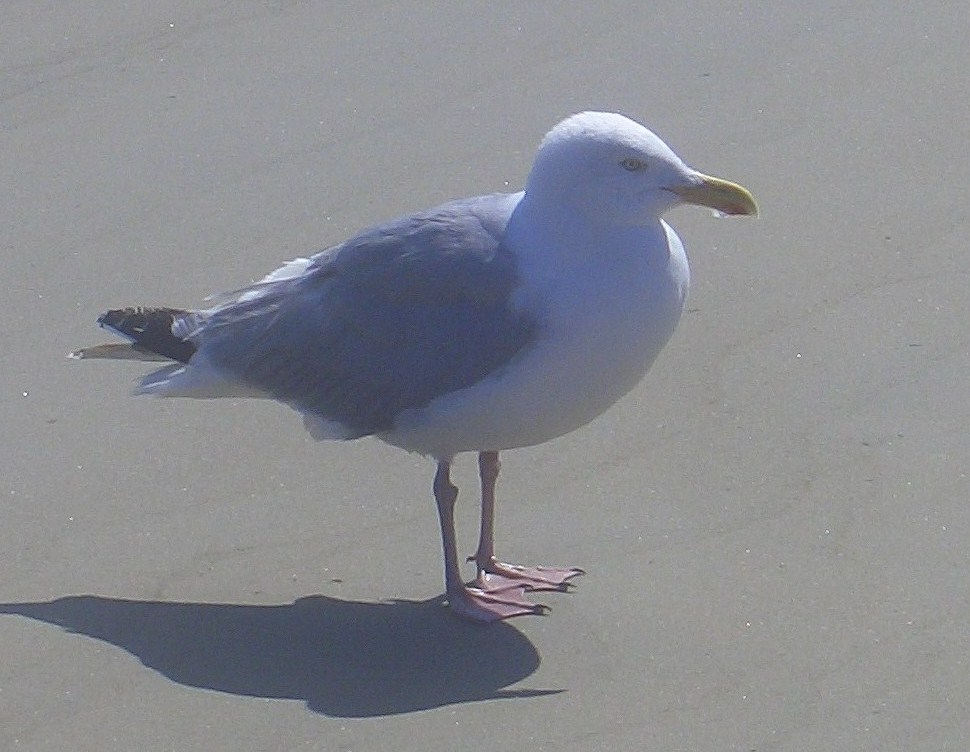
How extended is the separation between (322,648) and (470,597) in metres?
0.36

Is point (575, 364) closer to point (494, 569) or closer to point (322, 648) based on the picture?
point (494, 569)

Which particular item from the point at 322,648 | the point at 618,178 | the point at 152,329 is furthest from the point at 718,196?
the point at 152,329

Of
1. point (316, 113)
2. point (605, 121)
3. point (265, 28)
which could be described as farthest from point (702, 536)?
point (265, 28)

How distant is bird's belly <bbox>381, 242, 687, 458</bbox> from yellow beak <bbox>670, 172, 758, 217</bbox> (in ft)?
0.52

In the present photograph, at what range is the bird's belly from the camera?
14.2 ft

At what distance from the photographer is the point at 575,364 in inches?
171

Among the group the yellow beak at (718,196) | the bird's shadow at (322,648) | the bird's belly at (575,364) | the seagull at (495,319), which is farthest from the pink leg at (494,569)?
the yellow beak at (718,196)

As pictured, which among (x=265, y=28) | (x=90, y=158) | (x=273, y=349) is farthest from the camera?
(x=265, y=28)

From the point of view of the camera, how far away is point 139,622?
4.53 metres

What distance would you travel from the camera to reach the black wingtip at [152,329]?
4.90 metres

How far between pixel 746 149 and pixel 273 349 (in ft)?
7.39

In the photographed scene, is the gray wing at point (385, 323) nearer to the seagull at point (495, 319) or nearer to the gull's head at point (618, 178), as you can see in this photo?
the seagull at point (495, 319)

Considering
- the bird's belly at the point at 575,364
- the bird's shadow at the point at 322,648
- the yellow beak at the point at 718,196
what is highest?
the yellow beak at the point at 718,196

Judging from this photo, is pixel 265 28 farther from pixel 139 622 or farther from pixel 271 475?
pixel 139 622
